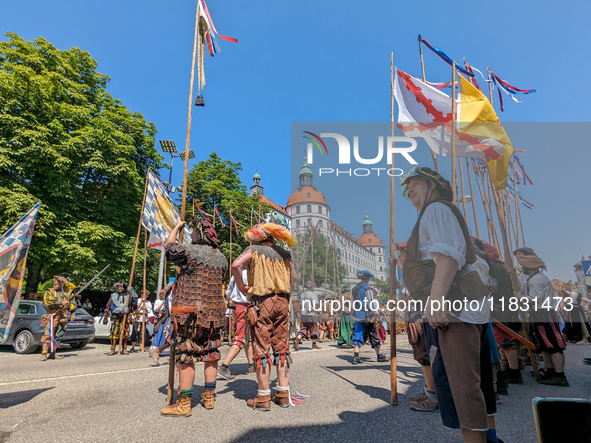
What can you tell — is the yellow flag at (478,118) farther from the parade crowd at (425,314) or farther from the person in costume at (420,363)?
the person in costume at (420,363)

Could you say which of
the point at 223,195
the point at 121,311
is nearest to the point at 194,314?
the point at 121,311

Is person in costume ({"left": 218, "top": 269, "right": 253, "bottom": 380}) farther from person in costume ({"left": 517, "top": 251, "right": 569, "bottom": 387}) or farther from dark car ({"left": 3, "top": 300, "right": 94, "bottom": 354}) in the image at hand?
dark car ({"left": 3, "top": 300, "right": 94, "bottom": 354})

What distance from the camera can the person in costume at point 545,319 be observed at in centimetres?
495

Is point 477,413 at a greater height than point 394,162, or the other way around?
point 394,162

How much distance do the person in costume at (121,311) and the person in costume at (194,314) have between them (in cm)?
722

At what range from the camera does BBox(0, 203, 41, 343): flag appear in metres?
3.48

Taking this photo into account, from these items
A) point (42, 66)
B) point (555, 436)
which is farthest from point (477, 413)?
point (42, 66)

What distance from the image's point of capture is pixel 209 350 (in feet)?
11.8

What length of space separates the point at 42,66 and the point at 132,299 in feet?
39.9

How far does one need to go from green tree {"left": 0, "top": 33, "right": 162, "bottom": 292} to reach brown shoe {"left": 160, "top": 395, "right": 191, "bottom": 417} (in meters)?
12.9

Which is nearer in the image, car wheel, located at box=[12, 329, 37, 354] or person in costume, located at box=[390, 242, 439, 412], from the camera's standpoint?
person in costume, located at box=[390, 242, 439, 412]

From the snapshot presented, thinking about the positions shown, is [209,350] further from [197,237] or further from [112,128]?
[112,128]

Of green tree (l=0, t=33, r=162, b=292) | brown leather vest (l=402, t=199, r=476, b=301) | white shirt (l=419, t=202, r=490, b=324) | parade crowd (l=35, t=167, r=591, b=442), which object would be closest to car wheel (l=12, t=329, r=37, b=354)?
green tree (l=0, t=33, r=162, b=292)

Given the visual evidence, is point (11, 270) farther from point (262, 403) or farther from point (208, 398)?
point (262, 403)
